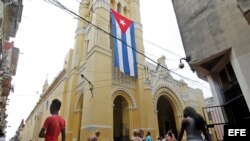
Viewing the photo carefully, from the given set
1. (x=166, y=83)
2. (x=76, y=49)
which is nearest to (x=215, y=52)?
(x=166, y=83)

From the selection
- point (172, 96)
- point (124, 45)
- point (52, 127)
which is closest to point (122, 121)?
point (172, 96)

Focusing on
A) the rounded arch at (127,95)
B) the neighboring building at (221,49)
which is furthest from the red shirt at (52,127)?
the rounded arch at (127,95)

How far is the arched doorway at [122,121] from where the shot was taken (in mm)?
13466

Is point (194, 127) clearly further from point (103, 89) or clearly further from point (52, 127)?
point (103, 89)

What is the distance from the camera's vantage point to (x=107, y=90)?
1249 centimetres

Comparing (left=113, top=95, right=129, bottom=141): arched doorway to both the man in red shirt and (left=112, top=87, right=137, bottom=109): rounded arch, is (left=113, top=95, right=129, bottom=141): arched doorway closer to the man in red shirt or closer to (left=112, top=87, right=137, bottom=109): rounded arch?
(left=112, top=87, right=137, bottom=109): rounded arch

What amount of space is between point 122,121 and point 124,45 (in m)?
6.50

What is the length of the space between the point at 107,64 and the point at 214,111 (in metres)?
8.99

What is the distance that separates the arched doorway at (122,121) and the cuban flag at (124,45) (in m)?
2.65

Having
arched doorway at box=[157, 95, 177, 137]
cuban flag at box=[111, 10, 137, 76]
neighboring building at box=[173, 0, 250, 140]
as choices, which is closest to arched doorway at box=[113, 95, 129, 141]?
cuban flag at box=[111, 10, 137, 76]

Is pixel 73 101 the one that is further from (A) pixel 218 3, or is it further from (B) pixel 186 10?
(A) pixel 218 3

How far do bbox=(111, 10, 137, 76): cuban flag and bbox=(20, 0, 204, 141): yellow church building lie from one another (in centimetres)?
73

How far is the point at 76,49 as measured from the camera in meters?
17.2

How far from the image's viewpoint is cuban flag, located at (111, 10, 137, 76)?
13852 millimetres
